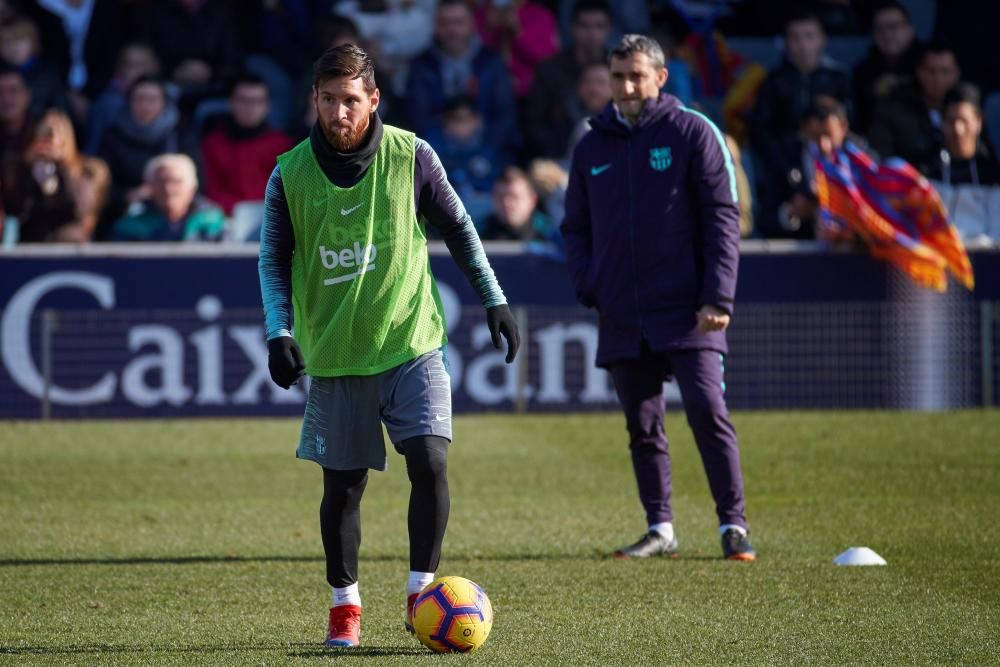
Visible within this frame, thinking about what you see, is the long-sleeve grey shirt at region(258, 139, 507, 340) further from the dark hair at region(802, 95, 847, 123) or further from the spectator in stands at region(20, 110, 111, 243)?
the dark hair at region(802, 95, 847, 123)

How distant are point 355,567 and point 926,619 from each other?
6.83 ft

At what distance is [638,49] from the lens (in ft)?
26.0

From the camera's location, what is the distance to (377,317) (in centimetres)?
604

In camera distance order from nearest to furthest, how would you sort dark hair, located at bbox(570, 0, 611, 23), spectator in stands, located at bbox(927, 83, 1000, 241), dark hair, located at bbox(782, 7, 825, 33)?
spectator in stands, located at bbox(927, 83, 1000, 241), dark hair, located at bbox(782, 7, 825, 33), dark hair, located at bbox(570, 0, 611, 23)

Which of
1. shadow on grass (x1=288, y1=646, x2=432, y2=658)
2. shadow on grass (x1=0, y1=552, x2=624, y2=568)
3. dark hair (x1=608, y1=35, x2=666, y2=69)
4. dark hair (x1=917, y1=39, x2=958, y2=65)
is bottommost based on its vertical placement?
shadow on grass (x1=0, y1=552, x2=624, y2=568)

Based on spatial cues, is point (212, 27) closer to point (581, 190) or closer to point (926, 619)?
point (581, 190)

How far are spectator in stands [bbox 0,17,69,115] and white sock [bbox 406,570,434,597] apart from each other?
11.4 m

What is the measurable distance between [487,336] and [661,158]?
21.3 feet

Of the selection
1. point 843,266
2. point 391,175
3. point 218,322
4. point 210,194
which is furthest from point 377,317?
point 210,194

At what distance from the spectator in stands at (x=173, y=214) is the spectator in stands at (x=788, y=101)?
491cm

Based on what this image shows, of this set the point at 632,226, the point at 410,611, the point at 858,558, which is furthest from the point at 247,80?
the point at 410,611

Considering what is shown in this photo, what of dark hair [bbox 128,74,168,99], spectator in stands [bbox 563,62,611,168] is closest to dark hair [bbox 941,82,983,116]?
spectator in stands [bbox 563,62,611,168]

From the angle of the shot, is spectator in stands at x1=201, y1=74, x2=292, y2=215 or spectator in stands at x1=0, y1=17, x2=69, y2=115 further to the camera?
spectator in stands at x1=0, y1=17, x2=69, y2=115

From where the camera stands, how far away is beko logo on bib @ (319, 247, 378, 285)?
601 centimetres
